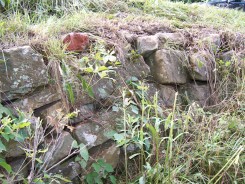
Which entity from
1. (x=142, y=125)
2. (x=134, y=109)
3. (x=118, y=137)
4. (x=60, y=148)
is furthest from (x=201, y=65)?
(x=60, y=148)

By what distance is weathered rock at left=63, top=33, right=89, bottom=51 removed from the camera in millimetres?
1762

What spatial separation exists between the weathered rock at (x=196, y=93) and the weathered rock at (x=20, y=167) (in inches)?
48.6

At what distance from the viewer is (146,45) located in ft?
6.78

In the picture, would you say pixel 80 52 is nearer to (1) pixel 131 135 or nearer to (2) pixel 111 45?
(2) pixel 111 45

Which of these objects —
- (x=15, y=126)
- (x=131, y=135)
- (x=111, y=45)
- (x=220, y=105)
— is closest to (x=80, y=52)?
(x=111, y=45)

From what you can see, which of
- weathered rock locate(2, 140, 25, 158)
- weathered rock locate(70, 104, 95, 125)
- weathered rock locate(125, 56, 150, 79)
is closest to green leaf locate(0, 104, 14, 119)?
weathered rock locate(2, 140, 25, 158)

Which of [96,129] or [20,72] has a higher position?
[20,72]

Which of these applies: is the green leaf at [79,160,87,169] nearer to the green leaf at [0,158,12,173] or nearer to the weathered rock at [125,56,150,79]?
the green leaf at [0,158,12,173]

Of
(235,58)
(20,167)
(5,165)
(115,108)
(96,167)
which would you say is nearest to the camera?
(5,165)

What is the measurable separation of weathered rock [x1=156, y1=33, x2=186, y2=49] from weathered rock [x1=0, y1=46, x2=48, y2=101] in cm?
95

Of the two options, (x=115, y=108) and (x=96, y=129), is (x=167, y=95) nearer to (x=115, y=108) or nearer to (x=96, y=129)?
(x=115, y=108)

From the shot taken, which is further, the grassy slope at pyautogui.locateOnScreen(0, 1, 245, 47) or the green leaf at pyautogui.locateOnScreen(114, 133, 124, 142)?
the grassy slope at pyautogui.locateOnScreen(0, 1, 245, 47)

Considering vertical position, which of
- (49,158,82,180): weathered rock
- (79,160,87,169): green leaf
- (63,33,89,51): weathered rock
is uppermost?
(63,33,89,51): weathered rock

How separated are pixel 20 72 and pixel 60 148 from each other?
0.45m
